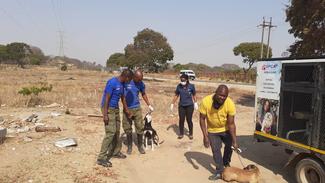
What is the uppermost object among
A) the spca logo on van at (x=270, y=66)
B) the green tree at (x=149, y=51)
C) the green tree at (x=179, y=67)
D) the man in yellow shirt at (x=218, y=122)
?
the green tree at (x=149, y=51)

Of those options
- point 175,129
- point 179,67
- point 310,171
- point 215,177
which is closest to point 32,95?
point 175,129

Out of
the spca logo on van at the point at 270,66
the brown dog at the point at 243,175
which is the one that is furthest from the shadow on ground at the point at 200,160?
the spca logo on van at the point at 270,66

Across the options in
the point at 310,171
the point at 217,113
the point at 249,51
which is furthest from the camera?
the point at 249,51

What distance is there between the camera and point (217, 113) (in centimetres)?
673

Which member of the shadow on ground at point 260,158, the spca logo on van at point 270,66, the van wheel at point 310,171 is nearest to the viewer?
the van wheel at point 310,171

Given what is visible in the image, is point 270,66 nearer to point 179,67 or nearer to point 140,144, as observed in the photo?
point 140,144

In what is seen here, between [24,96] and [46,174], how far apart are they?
36.1ft

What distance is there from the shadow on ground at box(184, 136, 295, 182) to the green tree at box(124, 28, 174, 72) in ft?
132

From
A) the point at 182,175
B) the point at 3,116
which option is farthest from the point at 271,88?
the point at 3,116

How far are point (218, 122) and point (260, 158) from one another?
2.47 metres

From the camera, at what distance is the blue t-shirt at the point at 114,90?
25.2ft

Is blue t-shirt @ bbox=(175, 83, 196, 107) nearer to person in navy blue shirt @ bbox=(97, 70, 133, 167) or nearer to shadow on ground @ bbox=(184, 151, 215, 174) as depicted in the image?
shadow on ground @ bbox=(184, 151, 215, 174)

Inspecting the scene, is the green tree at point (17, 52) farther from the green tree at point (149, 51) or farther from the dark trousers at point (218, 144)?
the dark trousers at point (218, 144)

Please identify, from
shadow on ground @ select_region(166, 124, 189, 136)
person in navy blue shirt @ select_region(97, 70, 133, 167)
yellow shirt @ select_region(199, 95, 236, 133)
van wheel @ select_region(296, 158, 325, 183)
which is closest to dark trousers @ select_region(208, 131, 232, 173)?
yellow shirt @ select_region(199, 95, 236, 133)
